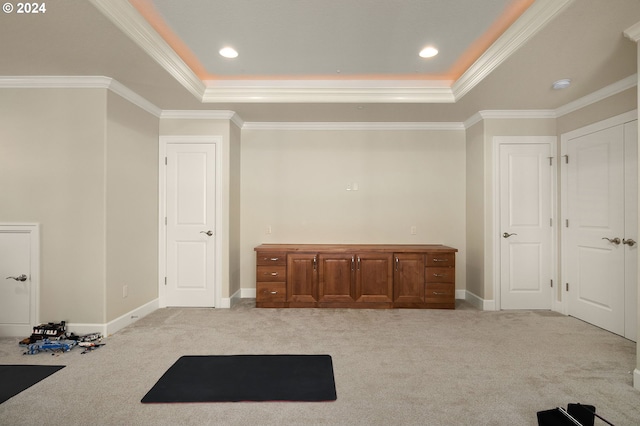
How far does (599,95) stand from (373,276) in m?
3.26

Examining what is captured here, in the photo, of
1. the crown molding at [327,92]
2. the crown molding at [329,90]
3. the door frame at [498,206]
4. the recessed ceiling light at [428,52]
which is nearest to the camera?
the recessed ceiling light at [428,52]

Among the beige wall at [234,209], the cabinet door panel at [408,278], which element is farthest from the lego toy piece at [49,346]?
the cabinet door panel at [408,278]

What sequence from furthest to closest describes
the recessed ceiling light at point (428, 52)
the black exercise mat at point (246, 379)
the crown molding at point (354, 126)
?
the crown molding at point (354, 126)
the recessed ceiling light at point (428, 52)
the black exercise mat at point (246, 379)

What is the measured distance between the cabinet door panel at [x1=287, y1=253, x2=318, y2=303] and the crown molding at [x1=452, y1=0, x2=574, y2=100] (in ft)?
9.08

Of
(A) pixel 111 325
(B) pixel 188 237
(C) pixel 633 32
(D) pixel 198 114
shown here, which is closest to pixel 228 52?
(D) pixel 198 114

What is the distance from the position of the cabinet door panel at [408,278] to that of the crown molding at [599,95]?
8.31 ft

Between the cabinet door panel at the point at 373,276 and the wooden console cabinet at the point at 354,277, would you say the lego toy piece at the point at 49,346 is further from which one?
the cabinet door panel at the point at 373,276

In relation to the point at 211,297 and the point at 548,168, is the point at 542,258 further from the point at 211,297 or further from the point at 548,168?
the point at 211,297

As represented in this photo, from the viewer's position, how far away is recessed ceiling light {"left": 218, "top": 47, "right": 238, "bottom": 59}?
321 cm

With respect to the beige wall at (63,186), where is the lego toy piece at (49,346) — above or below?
below

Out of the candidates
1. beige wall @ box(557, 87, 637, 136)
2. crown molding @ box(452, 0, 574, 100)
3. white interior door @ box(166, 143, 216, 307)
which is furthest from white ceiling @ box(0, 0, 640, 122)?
white interior door @ box(166, 143, 216, 307)

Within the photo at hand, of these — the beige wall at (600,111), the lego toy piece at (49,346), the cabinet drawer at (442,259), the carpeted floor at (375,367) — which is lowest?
the carpeted floor at (375,367)

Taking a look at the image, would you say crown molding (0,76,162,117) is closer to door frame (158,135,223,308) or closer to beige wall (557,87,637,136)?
door frame (158,135,223,308)

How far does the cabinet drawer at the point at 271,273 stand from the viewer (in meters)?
4.38
